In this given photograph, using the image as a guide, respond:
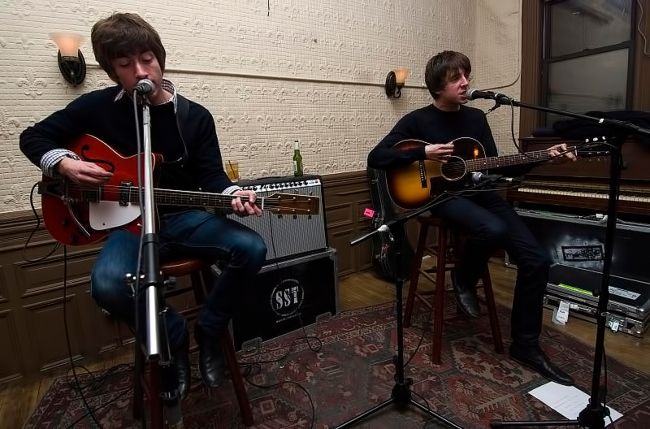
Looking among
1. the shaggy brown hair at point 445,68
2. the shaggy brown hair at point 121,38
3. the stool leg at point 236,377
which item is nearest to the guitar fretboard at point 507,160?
the shaggy brown hair at point 445,68

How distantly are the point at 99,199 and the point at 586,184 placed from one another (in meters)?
2.79

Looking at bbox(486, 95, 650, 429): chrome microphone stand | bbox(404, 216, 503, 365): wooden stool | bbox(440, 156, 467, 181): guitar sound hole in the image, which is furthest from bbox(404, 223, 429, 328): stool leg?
bbox(486, 95, 650, 429): chrome microphone stand

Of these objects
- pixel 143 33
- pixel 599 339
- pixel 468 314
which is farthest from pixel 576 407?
pixel 143 33

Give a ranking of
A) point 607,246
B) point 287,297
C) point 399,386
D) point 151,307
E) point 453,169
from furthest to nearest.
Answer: point 287,297, point 453,169, point 399,386, point 607,246, point 151,307

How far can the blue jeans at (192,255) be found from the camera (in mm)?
1186

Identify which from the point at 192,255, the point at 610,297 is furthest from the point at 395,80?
the point at 192,255

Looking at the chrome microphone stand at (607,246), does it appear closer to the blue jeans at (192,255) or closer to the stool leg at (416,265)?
the stool leg at (416,265)

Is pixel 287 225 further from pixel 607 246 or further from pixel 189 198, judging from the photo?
pixel 607 246

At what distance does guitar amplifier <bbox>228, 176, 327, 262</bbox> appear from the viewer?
2.09 metres

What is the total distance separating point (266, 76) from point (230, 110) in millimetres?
332

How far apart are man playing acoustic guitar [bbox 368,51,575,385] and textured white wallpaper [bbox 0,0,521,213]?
900 millimetres

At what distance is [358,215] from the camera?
3.02 metres

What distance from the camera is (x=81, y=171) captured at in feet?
4.05

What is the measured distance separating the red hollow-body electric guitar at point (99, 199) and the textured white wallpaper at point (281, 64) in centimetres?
70
